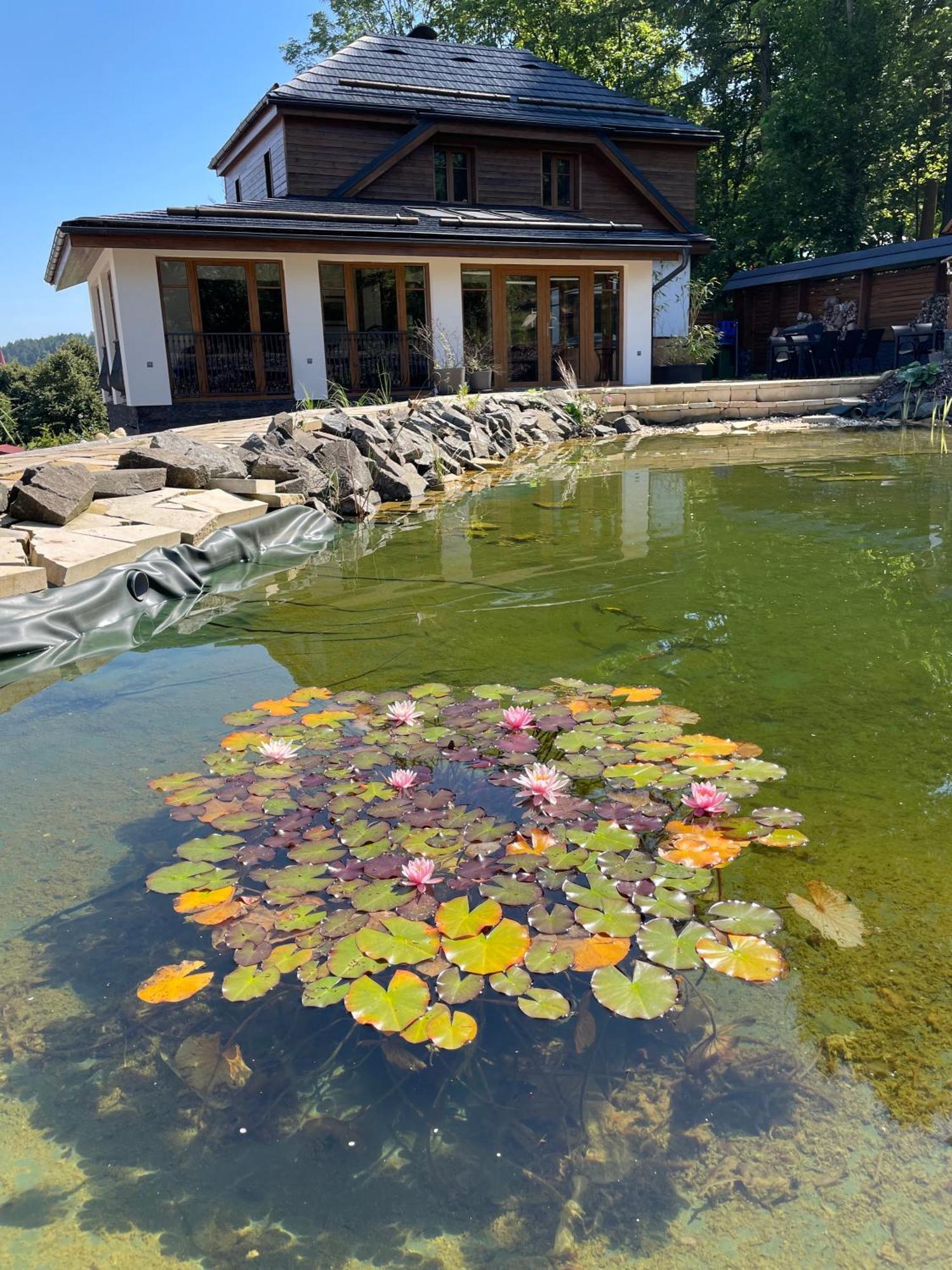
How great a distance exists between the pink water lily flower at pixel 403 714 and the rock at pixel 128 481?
3919mm

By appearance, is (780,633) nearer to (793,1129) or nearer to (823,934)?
(823,934)

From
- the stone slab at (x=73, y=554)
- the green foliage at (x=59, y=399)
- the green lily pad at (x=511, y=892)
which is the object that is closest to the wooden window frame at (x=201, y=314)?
the green foliage at (x=59, y=399)

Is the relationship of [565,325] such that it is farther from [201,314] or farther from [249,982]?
[249,982]

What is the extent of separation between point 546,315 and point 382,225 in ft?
11.3

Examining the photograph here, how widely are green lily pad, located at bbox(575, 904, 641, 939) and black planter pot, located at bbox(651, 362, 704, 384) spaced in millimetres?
16195

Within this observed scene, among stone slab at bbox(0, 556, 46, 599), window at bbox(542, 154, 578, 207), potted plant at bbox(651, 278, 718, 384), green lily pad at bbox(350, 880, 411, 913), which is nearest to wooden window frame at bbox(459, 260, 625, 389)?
potted plant at bbox(651, 278, 718, 384)

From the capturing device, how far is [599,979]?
1.72 m

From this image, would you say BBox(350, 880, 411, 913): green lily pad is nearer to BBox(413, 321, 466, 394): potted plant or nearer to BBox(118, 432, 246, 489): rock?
BBox(118, 432, 246, 489): rock

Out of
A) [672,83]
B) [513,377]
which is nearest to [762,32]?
[672,83]

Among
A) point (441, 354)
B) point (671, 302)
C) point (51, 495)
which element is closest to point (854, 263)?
point (671, 302)

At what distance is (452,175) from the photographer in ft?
55.9

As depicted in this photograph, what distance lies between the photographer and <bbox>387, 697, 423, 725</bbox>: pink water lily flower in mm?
2891

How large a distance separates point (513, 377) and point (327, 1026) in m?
15.2

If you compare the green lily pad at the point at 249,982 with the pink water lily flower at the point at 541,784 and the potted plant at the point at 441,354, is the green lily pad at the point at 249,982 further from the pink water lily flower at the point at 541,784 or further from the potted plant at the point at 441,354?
the potted plant at the point at 441,354
